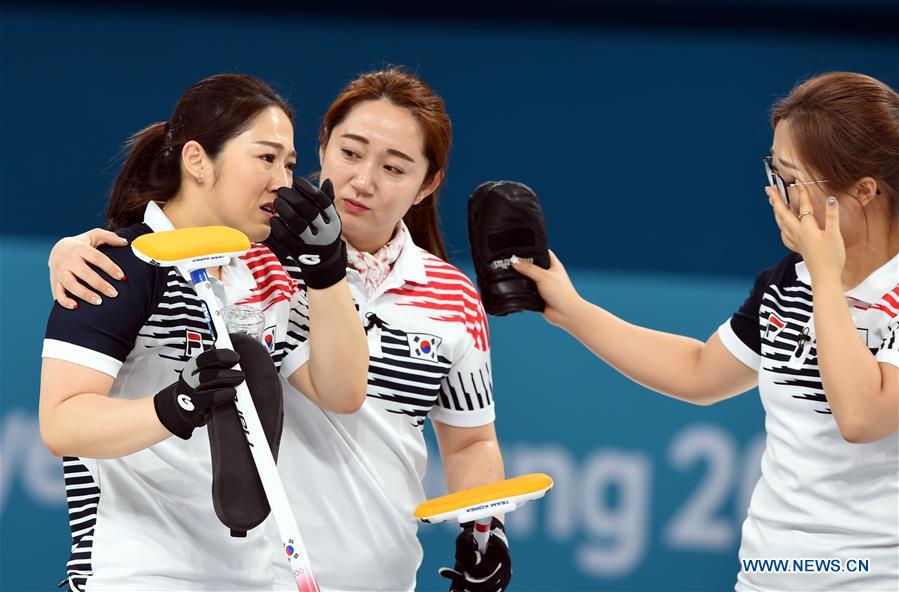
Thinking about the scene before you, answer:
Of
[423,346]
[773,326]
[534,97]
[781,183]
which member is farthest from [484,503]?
[534,97]

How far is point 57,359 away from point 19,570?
170cm

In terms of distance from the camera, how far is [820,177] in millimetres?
2191

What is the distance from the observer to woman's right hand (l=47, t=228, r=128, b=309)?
1875mm

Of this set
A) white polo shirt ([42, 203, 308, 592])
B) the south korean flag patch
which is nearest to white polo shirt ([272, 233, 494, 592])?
the south korean flag patch

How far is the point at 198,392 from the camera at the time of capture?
1.72 metres

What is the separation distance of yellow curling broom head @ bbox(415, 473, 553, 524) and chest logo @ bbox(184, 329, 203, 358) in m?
0.47

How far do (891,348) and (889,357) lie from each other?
0.06ft

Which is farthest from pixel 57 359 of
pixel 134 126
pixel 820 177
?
pixel 134 126

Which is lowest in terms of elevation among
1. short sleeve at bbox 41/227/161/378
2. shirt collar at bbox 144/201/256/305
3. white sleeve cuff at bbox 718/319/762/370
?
white sleeve cuff at bbox 718/319/762/370

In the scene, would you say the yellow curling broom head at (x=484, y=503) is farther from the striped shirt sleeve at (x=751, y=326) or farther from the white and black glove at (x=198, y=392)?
the striped shirt sleeve at (x=751, y=326)

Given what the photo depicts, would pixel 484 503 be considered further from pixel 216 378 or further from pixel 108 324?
pixel 108 324

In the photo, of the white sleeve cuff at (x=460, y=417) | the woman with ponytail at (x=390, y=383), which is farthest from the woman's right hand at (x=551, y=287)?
the white sleeve cuff at (x=460, y=417)

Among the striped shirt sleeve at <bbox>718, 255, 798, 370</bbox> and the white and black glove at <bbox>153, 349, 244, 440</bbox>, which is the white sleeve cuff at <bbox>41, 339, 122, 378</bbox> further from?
the striped shirt sleeve at <bbox>718, 255, 798, 370</bbox>

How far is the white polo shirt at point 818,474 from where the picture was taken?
2.14 meters
